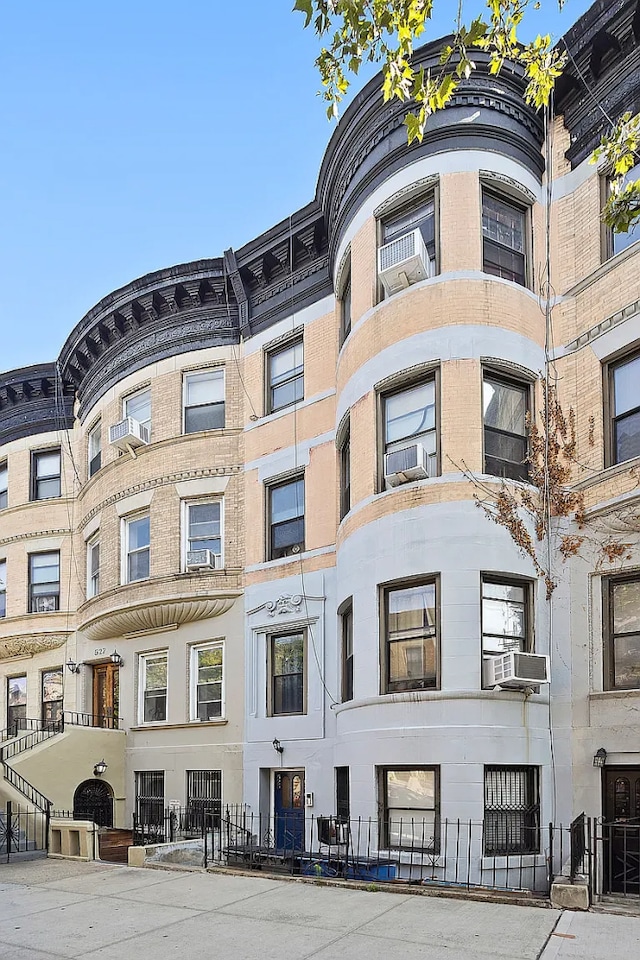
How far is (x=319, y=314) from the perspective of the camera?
19953 millimetres

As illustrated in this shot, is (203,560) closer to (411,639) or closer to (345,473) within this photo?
(345,473)

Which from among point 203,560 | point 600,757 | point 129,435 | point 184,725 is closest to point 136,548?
point 129,435

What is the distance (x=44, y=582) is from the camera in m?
26.9

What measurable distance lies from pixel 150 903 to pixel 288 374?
38.0 feet

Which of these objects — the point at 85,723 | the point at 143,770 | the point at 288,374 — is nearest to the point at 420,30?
the point at 288,374

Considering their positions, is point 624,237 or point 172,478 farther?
point 172,478

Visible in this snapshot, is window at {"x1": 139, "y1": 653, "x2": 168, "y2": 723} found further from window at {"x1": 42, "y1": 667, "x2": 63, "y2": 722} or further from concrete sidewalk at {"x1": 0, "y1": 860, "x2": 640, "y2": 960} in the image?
concrete sidewalk at {"x1": 0, "y1": 860, "x2": 640, "y2": 960}

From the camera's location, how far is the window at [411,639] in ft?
47.6

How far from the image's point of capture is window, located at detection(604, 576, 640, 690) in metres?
13.8

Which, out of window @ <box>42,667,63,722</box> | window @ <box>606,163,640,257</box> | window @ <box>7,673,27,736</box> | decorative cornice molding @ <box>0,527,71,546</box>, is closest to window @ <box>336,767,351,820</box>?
window @ <box>606,163,640,257</box>

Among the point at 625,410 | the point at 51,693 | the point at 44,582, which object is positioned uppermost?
the point at 625,410

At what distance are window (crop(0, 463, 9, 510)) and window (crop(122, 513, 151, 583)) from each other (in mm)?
7096

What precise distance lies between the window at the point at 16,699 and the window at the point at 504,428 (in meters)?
17.3

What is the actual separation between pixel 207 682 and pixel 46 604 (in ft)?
26.0
